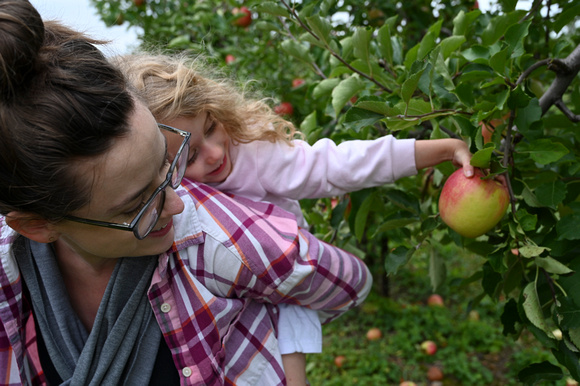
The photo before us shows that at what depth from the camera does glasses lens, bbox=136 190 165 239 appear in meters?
0.74

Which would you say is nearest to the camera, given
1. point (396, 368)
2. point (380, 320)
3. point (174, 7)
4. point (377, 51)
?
point (377, 51)

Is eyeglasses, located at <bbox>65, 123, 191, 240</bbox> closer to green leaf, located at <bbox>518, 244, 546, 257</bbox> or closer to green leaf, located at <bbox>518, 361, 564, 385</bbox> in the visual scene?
green leaf, located at <bbox>518, 244, 546, 257</bbox>

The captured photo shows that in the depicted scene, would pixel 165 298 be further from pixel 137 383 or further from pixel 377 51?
pixel 377 51

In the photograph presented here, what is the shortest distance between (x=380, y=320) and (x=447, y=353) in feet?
1.43

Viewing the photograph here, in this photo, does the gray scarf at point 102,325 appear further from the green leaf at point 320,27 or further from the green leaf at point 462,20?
the green leaf at point 462,20

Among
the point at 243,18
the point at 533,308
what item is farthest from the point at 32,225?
the point at 243,18

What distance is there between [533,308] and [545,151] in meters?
0.28

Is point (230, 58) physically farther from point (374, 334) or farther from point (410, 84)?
point (410, 84)

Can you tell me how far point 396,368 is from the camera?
7.95ft

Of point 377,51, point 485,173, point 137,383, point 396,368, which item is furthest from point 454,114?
point 396,368

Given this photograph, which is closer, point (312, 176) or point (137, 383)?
point (137, 383)

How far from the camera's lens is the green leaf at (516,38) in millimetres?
881

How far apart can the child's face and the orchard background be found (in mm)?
253

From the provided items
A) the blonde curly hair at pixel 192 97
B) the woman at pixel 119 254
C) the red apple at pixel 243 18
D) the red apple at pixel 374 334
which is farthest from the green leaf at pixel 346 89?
the red apple at pixel 374 334
